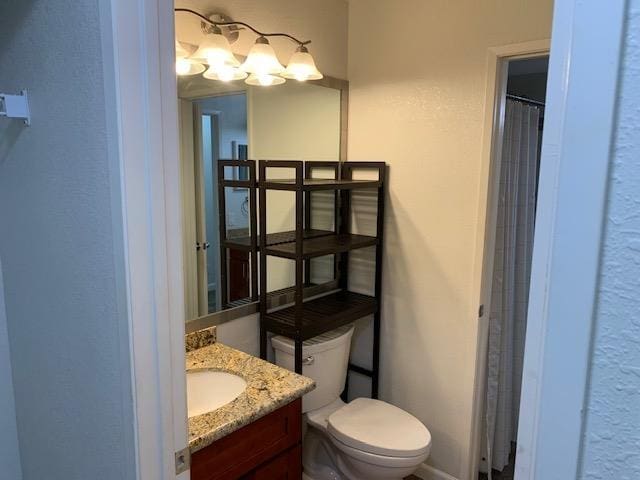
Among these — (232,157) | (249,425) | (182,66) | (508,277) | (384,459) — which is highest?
(182,66)

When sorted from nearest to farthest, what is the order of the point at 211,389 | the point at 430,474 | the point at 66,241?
the point at 66,241
the point at 211,389
the point at 430,474

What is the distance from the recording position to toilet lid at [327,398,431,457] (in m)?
1.85

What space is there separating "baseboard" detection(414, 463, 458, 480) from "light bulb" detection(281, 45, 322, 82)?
6.43 ft

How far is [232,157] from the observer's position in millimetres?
1932

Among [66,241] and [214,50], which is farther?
[214,50]

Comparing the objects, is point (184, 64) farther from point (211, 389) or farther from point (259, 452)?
point (259, 452)

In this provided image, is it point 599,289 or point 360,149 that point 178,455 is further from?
point 360,149

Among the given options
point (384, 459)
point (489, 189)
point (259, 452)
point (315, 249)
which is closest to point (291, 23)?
point (315, 249)

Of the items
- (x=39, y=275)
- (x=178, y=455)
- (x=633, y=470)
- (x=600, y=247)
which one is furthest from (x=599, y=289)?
(x=39, y=275)

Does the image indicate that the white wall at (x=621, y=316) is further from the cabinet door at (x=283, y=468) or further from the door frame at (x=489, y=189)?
the door frame at (x=489, y=189)

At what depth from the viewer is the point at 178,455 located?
975 millimetres

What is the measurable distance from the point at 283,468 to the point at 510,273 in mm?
1465

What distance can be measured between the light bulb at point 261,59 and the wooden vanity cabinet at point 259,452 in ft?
4.18

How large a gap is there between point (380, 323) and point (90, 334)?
1667mm
